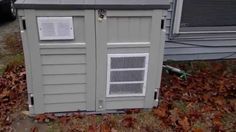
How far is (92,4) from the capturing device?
8.34 feet

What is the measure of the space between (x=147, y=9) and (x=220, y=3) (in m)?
1.99

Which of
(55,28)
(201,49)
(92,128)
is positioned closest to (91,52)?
(55,28)

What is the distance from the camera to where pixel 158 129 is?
9.68ft

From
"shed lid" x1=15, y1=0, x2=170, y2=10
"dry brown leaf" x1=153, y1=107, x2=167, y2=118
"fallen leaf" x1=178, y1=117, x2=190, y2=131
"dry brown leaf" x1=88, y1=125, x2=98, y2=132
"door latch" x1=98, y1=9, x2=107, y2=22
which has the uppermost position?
"shed lid" x1=15, y1=0, x2=170, y2=10

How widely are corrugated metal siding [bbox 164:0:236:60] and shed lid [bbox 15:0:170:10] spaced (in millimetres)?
1623

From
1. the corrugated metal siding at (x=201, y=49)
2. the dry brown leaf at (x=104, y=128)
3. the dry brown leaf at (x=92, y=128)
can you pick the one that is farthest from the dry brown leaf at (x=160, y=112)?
the corrugated metal siding at (x=201, y=49)

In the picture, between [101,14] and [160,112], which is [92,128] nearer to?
[160,112]

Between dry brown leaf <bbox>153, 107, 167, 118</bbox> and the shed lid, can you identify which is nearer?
the shed lid

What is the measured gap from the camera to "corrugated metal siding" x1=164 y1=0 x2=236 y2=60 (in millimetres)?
4320

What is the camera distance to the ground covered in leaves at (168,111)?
9.72 ft

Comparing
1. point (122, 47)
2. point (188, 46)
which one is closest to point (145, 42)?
point (122, 47)

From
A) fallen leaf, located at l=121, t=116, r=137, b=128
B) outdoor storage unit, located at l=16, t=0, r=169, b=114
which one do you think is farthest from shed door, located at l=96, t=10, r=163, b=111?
fallen leaf, located at l=121, t=116, r=137, b=128

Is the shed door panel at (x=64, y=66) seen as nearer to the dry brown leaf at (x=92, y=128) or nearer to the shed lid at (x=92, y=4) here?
the shed lid at (x=92, y=4)

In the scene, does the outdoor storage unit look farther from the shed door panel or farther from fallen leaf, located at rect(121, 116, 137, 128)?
fallen leaf, located at rect(121, 116, 137, 128)
